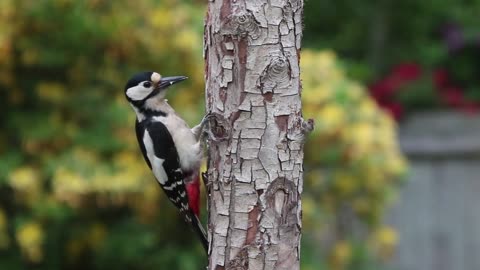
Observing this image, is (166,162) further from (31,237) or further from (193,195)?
(31,237)

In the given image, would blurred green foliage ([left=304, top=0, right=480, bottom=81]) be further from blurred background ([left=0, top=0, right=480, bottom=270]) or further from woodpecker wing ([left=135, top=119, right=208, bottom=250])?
woodpecker wing ([left=135, top=119, right=208, bottom=250])

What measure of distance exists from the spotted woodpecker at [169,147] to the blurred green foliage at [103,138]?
1330 millimetres

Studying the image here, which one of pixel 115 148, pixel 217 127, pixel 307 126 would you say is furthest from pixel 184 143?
pixel 115 148

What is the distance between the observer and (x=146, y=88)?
405 centimetres

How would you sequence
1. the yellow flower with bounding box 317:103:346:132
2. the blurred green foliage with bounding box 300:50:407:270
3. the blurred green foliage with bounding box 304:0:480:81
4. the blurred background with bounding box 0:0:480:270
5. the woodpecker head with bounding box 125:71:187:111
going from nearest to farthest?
the woodpecker head with bounding box 125:71:187:111
the blurred background with bounding box 0:0:480:270
the yellow flower with bounding box 317:103:346:132
the blurred green foliage with bounding box 300:50:407:270
the blurred green foliage with bounding box 304:0:480:81

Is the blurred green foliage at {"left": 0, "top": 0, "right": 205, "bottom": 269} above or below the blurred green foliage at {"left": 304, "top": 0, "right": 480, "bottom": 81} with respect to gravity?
below

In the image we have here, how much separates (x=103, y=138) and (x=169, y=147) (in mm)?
1685

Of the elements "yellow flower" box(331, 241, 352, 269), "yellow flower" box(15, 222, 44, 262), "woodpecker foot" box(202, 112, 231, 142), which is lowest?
"yellow flower" box(331, 241, 352, 269)

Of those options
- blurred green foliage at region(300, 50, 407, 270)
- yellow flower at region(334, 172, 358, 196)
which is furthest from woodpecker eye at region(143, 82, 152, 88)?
yellow flower at region(334, 172, 358, 196)

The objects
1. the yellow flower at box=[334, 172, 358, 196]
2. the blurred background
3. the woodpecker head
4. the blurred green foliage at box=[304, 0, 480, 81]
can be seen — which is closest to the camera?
the woodpecker head

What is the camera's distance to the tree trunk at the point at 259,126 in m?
3.12

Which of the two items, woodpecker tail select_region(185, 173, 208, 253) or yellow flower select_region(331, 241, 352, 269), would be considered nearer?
woodpecker tail select_region(185, 173, 208, 253)

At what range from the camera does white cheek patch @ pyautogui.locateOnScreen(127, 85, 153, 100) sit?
4.05 metres

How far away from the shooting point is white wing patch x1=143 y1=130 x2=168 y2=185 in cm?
415
